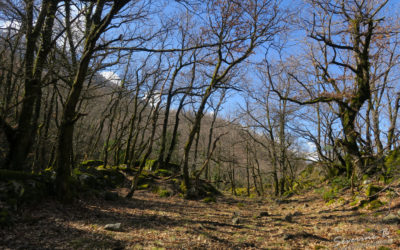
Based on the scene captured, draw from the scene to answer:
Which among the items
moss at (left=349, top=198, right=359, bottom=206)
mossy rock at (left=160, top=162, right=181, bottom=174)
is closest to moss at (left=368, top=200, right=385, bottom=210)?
moss at (left=349, top=198, right=359, bottom=206)

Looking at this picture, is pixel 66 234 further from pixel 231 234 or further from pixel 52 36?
pixel 52 36

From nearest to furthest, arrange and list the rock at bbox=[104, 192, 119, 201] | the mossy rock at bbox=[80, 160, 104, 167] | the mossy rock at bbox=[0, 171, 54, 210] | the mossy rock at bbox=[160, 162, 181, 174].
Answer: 1. the mossy rock at bbox=[0, 171, 54, 210]
2. the rock at bbox=[104, 192, 119, 201]
3. the mossy rock at bbox=[80, 160, 104, 167]
4. the mossy rock at bbox=[160, 162, 181, 174]

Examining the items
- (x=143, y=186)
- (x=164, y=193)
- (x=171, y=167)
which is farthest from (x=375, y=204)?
(x=171, y=167)

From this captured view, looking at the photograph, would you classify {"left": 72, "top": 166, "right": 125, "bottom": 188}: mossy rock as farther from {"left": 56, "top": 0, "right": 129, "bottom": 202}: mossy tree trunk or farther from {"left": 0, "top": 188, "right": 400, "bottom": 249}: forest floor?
{"left": 56, "top": 0, "right": 129, "bottom": 202}: mossy tree trunk

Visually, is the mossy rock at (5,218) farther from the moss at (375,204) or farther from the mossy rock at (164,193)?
the moss at (375,204)

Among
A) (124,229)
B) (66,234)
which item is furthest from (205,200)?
A: (66,234)

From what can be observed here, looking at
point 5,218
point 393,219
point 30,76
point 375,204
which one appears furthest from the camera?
point 30,76

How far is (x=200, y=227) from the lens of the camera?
586 cm

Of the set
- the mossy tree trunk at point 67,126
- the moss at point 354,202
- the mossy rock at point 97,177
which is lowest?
the moss at point 354,202

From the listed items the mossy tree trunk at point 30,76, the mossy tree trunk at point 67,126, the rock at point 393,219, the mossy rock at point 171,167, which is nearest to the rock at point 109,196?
the mossy tree trunk at point 67,126

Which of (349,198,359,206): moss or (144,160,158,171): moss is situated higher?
(144,160,158,171): moss

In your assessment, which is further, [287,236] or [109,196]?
[109,196]

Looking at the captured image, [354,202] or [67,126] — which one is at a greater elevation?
[67,126]

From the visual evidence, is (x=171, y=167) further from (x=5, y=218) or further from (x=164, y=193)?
(x=5, y=218)
